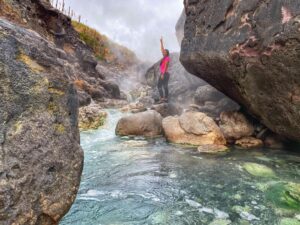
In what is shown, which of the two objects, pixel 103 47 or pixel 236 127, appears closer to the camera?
pixel 236 127

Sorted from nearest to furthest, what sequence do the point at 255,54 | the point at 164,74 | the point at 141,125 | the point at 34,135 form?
the point at 34,135 → the point at 255,54 → the point at 141,125 → the point at 164,74

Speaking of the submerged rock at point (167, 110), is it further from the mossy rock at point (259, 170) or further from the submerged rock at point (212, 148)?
the mossy rock at point (259, 170)

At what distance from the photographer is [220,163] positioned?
23.2ft

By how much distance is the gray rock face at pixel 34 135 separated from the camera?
2.55m

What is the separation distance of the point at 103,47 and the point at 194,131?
3969cm

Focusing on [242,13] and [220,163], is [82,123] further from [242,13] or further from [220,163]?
[242,13]

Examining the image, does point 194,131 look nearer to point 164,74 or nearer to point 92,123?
point 92,123

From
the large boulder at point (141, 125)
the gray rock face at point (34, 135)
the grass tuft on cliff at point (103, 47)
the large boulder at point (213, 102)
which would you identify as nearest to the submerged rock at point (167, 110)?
the large boulder at point (213, 102)

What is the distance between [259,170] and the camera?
21.4 ft

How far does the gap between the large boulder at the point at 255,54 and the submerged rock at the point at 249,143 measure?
1.11 m

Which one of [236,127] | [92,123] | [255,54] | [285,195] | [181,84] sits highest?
[181,84]

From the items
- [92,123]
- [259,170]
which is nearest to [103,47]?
[92,123]

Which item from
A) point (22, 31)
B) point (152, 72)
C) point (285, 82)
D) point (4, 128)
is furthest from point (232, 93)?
point (152, 72)

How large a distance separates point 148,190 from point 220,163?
248cm
